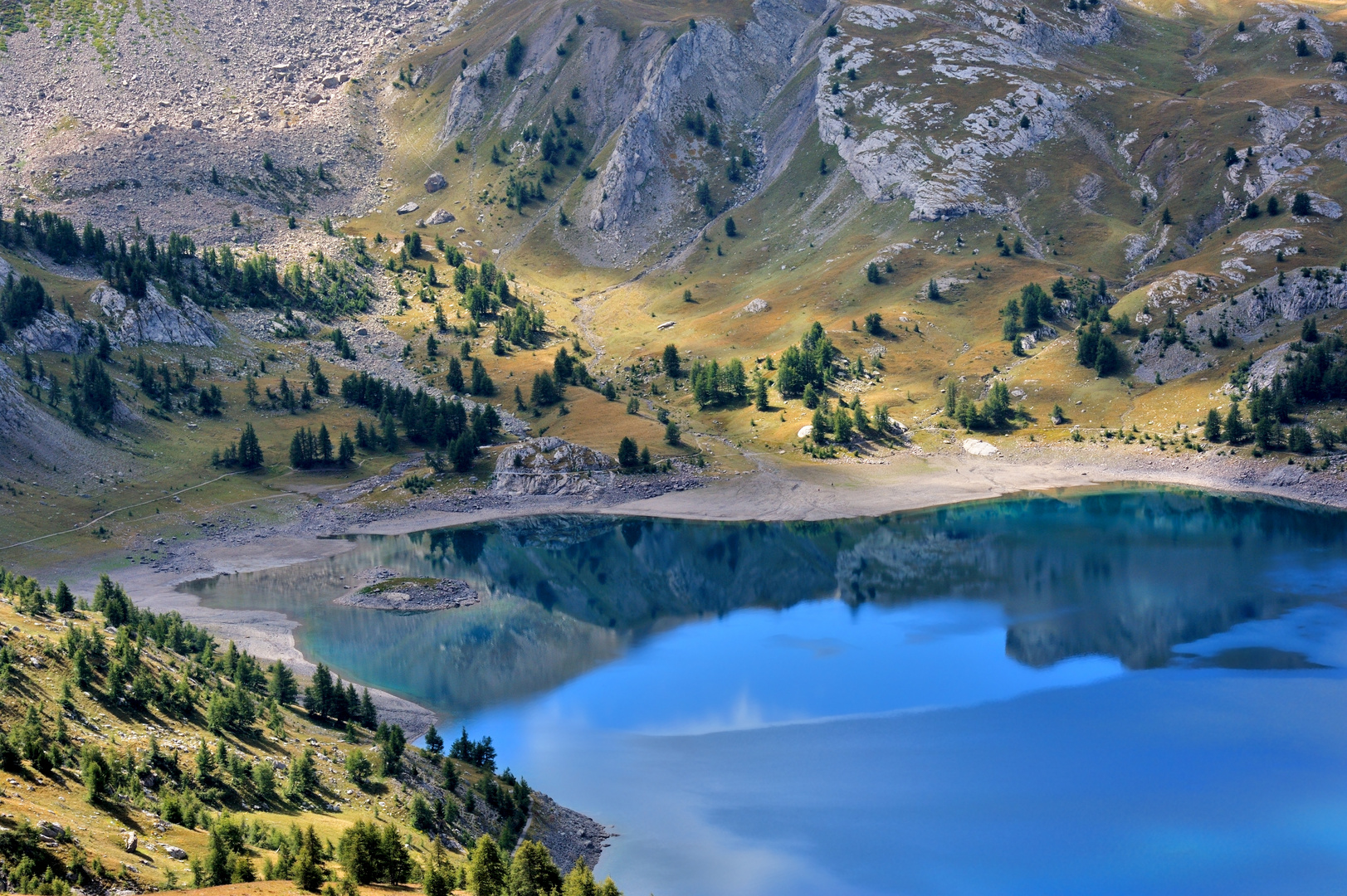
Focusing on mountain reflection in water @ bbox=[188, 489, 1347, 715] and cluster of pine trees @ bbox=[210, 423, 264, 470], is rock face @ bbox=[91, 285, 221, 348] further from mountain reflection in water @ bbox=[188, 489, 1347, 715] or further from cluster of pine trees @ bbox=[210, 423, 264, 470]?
mountain reflection in water @ bbox=[188, 489, 1347, 715]

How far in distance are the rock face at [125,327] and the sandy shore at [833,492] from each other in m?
44.4

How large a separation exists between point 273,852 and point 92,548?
78300 millimetres

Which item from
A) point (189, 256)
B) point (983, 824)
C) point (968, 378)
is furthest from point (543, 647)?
point (189, 256)

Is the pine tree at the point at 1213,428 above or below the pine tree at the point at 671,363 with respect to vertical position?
below

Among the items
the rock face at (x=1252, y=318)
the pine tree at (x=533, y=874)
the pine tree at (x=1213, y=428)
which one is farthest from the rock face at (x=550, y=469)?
the pine tree at (x=533, y=874)

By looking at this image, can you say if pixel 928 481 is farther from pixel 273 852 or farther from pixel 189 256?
pixel 189 256

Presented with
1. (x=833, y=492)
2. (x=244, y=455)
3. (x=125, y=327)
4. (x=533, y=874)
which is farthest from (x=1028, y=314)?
(x=533, y=874)

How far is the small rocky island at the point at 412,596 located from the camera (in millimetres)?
96375

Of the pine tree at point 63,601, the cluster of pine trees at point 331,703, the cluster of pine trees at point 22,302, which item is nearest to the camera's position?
the cluster of pine trees at point 331,703

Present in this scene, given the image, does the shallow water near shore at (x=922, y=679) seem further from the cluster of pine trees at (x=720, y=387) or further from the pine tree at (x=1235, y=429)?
the cluster of pine trees at (x=720, y=387)

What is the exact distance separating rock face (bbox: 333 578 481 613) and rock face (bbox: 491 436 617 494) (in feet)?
105

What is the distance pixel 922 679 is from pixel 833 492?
54.2 meters

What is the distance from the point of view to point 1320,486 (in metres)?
117

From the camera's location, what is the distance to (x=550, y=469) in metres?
134
